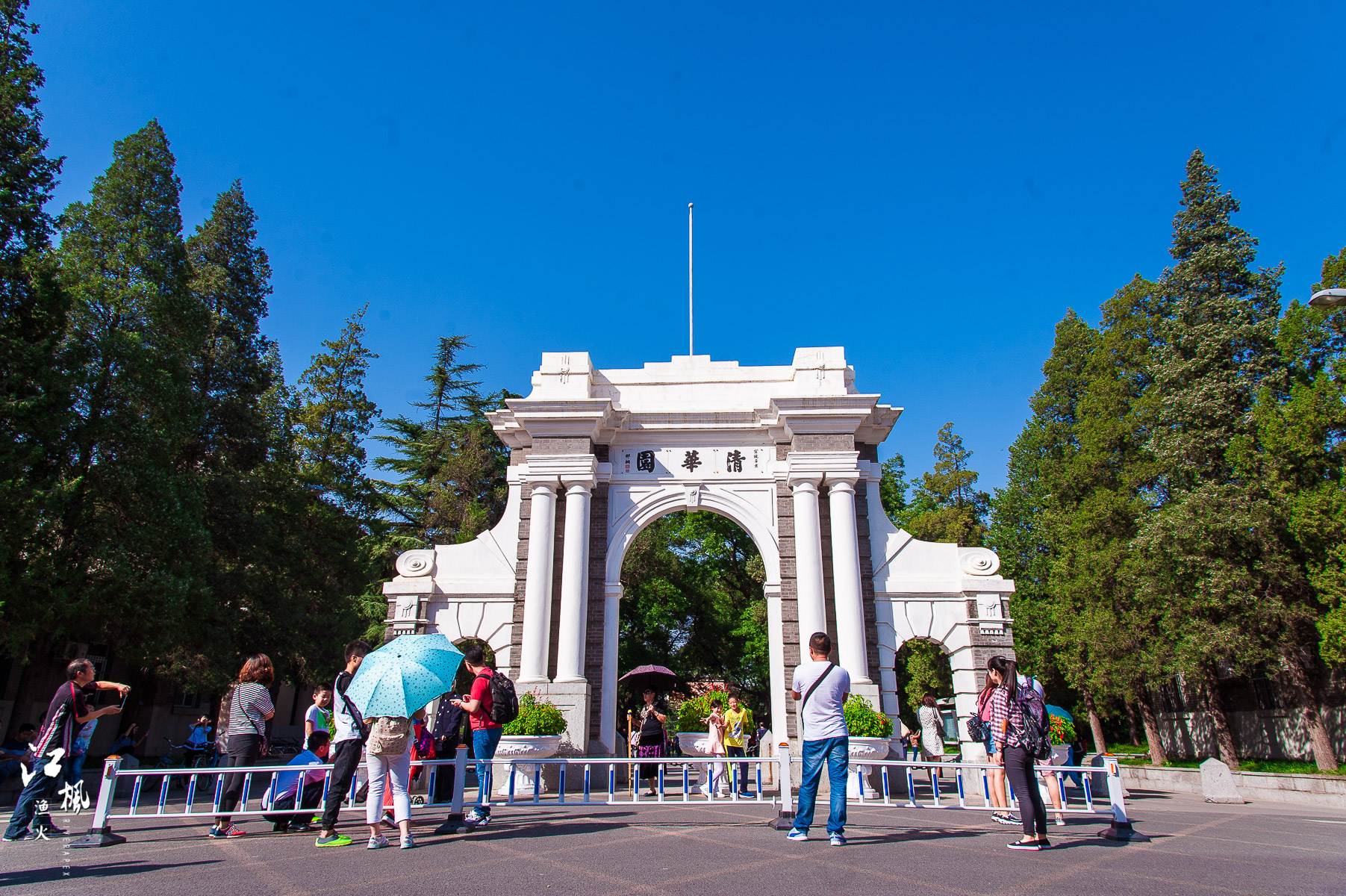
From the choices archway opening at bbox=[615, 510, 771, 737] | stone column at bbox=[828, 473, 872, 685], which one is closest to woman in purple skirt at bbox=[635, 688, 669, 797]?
stone column at bbox=[828, 473, 872, 685]

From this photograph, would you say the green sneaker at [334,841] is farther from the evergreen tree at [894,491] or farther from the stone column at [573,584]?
the evergreen tree at [894,491]

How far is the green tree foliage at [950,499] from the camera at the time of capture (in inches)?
1138

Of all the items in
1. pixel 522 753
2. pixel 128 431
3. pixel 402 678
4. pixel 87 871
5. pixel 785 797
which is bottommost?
pixel 87 871

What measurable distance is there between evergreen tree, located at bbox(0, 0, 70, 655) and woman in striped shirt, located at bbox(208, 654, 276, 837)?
24.4 feet

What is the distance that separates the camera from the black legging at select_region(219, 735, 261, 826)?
21.2 feet

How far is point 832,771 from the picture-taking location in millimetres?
5551

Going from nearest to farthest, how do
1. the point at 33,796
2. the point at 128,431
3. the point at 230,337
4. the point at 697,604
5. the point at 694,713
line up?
the point at 33,796
the point at 694,713
the point at 128,431
the point at 230,337
the point at 697,604

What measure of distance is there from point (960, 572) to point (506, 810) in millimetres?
8665

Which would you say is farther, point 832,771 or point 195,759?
point 195,759

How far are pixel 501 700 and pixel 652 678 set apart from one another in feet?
33.9

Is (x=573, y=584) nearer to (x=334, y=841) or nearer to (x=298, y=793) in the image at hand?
(x=298, y=793)

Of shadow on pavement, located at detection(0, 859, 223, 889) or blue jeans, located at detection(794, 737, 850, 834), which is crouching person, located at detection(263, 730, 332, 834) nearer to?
shadow on pavement, located at detection(0, 859, 223, 889)

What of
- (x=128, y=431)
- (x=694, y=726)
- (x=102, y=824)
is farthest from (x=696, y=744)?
(x=128, y=431)

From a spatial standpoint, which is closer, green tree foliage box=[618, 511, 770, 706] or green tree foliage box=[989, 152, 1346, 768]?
green tree foliage box=[989, 152, 1346, 768]
